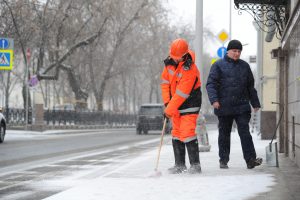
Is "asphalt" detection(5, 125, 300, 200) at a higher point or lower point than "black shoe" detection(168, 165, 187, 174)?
lower

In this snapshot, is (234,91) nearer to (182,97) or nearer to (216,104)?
(216,104)

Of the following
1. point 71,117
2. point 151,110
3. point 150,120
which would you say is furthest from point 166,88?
point 71,117

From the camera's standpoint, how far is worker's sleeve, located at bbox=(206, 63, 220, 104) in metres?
9.58

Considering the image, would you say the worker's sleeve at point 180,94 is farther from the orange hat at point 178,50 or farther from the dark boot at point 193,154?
the dark boot at point 193,154

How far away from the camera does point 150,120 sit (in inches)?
1334

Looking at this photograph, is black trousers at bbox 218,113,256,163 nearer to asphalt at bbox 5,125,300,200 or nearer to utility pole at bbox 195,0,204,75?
asphalt at bbox 5,125,300,200

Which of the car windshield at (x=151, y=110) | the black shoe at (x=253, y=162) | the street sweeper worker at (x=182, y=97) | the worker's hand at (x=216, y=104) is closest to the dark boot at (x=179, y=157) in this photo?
the street sweeper worker at (x=182, y=97)

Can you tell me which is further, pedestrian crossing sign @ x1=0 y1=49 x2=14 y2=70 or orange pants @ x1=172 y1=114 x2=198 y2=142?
pedestrian crossing sign @ x1=0 y1=49 x2=14 y2=70

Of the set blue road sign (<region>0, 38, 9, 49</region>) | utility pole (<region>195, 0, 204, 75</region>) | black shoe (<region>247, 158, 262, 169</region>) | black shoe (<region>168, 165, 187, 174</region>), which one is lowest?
black shoe (<region>168, 165, 187, 174</region>)

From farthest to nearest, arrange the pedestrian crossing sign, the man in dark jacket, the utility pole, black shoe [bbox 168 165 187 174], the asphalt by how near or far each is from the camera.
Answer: the pedestrian crossing sign
the utility pole
the man in dark jacket
black shoe [bbox 168 165 187 174]
the asphalt

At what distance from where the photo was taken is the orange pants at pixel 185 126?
902 centimetres

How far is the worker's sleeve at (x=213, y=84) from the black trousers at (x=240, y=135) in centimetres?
44

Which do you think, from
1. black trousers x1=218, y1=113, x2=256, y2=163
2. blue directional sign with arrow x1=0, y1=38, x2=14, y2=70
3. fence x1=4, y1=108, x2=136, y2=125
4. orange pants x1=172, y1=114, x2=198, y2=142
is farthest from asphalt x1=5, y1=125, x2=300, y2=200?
fence x1=4, y1=108, x2=136, y2=125

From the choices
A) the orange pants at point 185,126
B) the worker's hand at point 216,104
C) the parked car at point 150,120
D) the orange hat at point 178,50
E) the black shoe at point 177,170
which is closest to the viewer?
the orange hat at point 178,50
